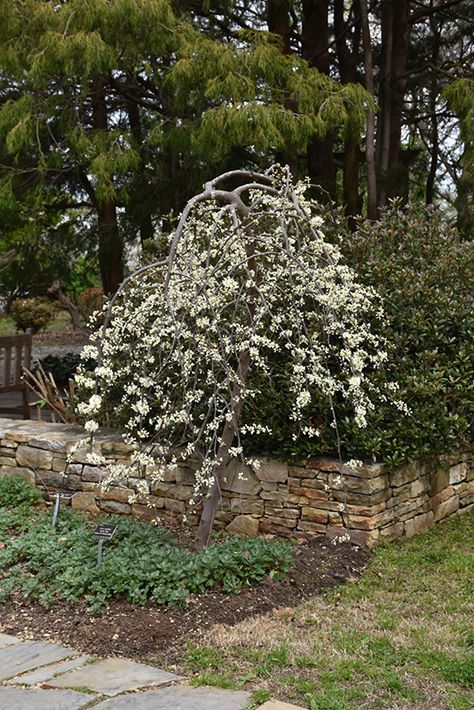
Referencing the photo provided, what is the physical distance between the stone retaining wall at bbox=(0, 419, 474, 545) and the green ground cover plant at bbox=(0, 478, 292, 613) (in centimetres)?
38

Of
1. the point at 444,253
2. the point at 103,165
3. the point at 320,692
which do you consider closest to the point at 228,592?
the point at 320,692

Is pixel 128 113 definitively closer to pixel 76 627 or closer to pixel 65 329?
pixel 76 627

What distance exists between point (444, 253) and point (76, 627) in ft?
10.4

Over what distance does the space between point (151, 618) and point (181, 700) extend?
710mm

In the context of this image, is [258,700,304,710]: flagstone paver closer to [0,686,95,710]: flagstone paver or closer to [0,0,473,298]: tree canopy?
[0,686,95,710]: flagstone paver

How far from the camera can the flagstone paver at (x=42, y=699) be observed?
2.61 meters

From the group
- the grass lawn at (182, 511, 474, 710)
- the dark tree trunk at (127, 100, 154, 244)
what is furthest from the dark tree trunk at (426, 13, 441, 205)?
the grass lawn at (182, 511, 474, 710)

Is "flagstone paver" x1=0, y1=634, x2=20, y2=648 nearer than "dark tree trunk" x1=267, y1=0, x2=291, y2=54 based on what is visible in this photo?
Yes

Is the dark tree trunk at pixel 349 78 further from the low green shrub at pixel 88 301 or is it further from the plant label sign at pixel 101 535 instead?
the low green shrub at pixel 88 301

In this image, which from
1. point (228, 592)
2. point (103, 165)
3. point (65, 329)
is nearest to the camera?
point (228, 592)

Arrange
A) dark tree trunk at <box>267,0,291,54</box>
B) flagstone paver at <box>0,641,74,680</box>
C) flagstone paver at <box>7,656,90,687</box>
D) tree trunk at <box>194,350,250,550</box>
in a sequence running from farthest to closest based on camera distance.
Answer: dark tree trunk at <box>267,0,291,54</box>
tree trunk at <box>194,350,250,550</box>
flagstone paver at <box>0,641,74,680</box>
flagstone paver at <box>7,656,90,687</box>

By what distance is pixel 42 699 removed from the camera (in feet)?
8.77

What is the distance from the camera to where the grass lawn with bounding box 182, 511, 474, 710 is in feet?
8.76

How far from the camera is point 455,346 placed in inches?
186
